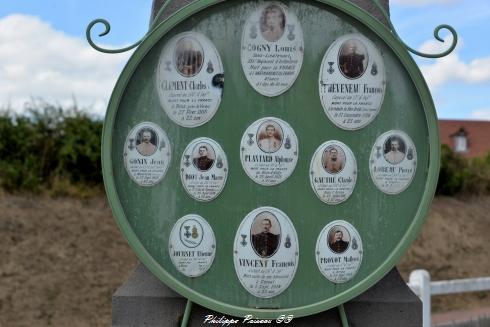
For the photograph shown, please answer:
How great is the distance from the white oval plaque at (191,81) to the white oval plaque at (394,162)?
78cm

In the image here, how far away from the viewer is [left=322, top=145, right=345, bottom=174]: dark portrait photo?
3428mm

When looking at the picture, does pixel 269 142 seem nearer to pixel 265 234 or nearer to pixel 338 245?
pixel 265 234

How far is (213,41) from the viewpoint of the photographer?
11.3 ft

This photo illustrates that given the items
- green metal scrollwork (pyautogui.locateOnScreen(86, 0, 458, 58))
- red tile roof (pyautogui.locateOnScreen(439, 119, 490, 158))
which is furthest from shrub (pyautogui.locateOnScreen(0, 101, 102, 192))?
red tile roof (pyautogui.locateOnScreen(439, 119, 490, 158))

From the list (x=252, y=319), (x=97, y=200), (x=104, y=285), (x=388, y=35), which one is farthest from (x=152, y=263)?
(x=97, y=200)

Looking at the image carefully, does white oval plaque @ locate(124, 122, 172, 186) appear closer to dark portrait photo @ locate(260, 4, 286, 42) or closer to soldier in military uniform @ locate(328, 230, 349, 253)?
dark portrait photo @ locate(260, 4, 286, 42)

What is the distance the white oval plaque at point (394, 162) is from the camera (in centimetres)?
343

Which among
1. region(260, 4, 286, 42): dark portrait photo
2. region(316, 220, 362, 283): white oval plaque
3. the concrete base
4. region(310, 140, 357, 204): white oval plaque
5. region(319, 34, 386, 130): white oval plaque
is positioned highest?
region(260, 4, 286, 42): dark portrait photo

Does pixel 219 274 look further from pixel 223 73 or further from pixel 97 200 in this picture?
pixel 97 200

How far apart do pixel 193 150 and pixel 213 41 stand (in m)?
0.51

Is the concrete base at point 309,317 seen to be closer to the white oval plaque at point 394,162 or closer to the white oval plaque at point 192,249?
the white oval plaque at point 192,249

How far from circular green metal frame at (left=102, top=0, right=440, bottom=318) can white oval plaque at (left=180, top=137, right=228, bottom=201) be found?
0.33 meters

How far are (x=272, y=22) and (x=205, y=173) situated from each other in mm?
760

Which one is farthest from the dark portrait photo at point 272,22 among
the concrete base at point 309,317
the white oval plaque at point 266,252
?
the concrete base at point 309,317
